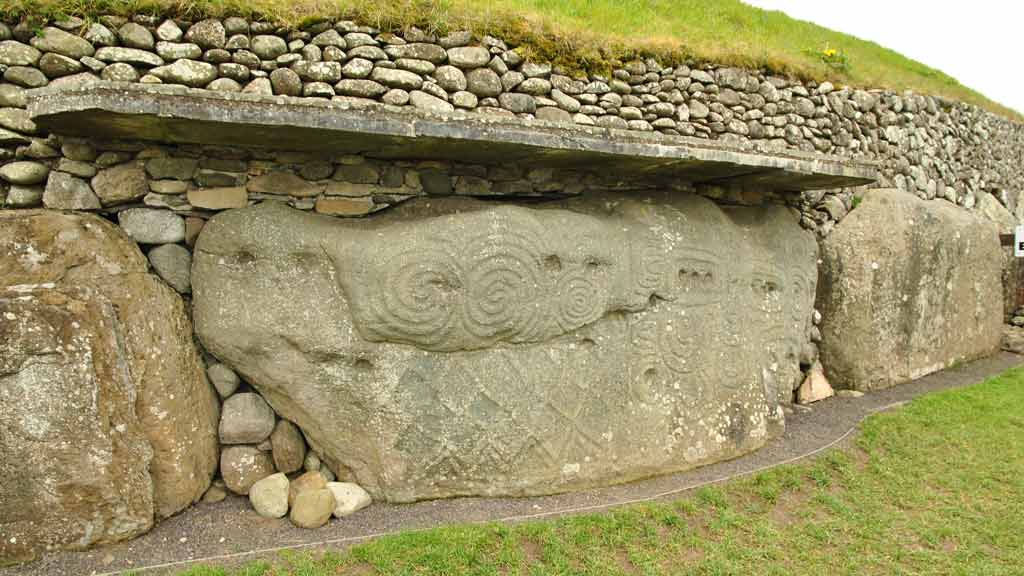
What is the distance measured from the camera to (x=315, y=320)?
3982 millimetres

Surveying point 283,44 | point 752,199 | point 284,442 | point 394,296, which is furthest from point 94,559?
point 752,199

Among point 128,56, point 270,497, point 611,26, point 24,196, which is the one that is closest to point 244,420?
point 270,497

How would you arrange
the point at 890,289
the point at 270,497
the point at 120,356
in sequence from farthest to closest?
the point at 890,289
the point at 270,497
the point at 120,356

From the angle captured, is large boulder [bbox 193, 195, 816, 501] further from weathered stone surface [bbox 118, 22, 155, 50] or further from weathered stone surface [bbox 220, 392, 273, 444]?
weathered stone surface [bbox 118, 22, 155, 50]

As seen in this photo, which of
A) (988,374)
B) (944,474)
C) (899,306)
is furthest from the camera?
(988,374)

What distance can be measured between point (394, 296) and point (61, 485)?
1.90 m

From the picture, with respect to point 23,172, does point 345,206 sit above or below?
below

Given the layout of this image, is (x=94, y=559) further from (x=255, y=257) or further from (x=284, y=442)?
(x=255, y=257)

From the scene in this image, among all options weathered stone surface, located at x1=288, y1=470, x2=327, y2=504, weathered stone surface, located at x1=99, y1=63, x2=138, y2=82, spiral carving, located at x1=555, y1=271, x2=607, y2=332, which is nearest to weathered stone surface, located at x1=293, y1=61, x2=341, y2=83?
weathered stone surface, located at x1=99, y1=63, x2=138, y2=82

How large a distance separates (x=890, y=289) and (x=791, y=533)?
3.55 meters

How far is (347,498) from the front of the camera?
4023 mm

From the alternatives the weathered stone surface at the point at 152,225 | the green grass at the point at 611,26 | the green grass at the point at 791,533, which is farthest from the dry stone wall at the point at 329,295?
the green grass at the point at 791,533

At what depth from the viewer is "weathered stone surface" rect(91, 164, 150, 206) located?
152 inches

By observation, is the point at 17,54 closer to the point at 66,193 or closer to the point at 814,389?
the point at 66,193
